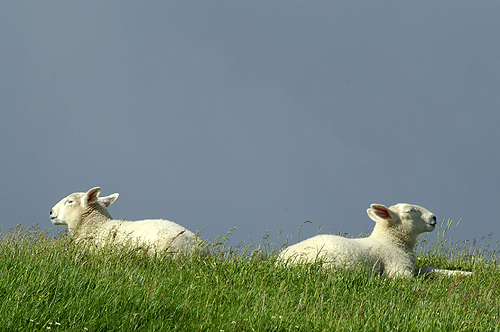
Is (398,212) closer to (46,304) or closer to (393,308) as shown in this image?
(393,308)

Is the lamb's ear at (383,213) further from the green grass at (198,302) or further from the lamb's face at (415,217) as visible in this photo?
the green grass at (198,302)

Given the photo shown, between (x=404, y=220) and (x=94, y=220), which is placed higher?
(x=404, y=220)

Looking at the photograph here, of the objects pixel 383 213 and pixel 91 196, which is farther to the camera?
pixel 91 196

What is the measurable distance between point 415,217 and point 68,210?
733 centimetres

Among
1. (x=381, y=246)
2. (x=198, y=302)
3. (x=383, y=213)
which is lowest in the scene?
(x=198, y=302)

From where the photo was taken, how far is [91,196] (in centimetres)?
1061

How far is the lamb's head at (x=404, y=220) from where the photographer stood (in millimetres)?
10008

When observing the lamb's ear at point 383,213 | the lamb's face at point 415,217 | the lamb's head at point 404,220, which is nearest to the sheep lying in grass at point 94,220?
the lamb's ear at point 383,213

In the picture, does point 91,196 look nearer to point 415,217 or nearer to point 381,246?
point 381,246

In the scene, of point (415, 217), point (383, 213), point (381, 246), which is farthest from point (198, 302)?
point (415, 217)

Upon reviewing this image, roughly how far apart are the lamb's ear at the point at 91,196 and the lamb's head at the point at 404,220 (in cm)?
566

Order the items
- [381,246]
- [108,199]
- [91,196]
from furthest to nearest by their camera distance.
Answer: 1. [108,199]
2. [91,196]
3. [381,246]

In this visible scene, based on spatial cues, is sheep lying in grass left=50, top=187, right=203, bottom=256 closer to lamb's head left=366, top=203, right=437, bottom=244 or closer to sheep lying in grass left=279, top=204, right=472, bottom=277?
sheep lying in grass left=279, top=204, right=472, bottom=277

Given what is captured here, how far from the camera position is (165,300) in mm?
4914
